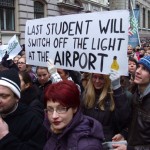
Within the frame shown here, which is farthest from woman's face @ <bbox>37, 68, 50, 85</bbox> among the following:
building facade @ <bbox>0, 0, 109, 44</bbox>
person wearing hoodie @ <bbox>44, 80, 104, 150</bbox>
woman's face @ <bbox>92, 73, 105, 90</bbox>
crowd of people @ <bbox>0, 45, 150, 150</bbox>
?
building facade @ <bbox>0, 0, 109, 44</bbox>

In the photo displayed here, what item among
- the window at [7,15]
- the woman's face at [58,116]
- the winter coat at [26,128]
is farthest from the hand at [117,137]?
the window at [7,15]

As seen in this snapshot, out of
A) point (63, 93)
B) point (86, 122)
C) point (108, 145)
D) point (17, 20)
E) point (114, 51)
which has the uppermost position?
point (17, 20)

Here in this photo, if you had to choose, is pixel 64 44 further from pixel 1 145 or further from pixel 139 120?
pixel 1 145

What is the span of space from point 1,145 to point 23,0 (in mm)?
15294

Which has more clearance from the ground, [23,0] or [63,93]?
[23,0]

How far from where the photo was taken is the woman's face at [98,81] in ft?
10.8

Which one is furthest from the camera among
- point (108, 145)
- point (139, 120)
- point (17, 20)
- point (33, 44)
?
point (17, 20)

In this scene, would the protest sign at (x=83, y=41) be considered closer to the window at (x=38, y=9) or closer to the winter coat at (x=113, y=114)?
the winter coat at (x=113, y=114)

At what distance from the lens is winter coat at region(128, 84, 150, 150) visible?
10.2 feet

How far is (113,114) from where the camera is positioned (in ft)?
10.3

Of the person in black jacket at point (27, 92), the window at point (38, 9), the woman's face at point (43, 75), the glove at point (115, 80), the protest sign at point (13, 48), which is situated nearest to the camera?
the glove at point (115, 80)

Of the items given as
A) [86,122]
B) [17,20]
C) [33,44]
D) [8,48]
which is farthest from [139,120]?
[17,20]

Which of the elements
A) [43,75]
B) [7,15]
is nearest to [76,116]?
[43,75]

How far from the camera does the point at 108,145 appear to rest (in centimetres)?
246
